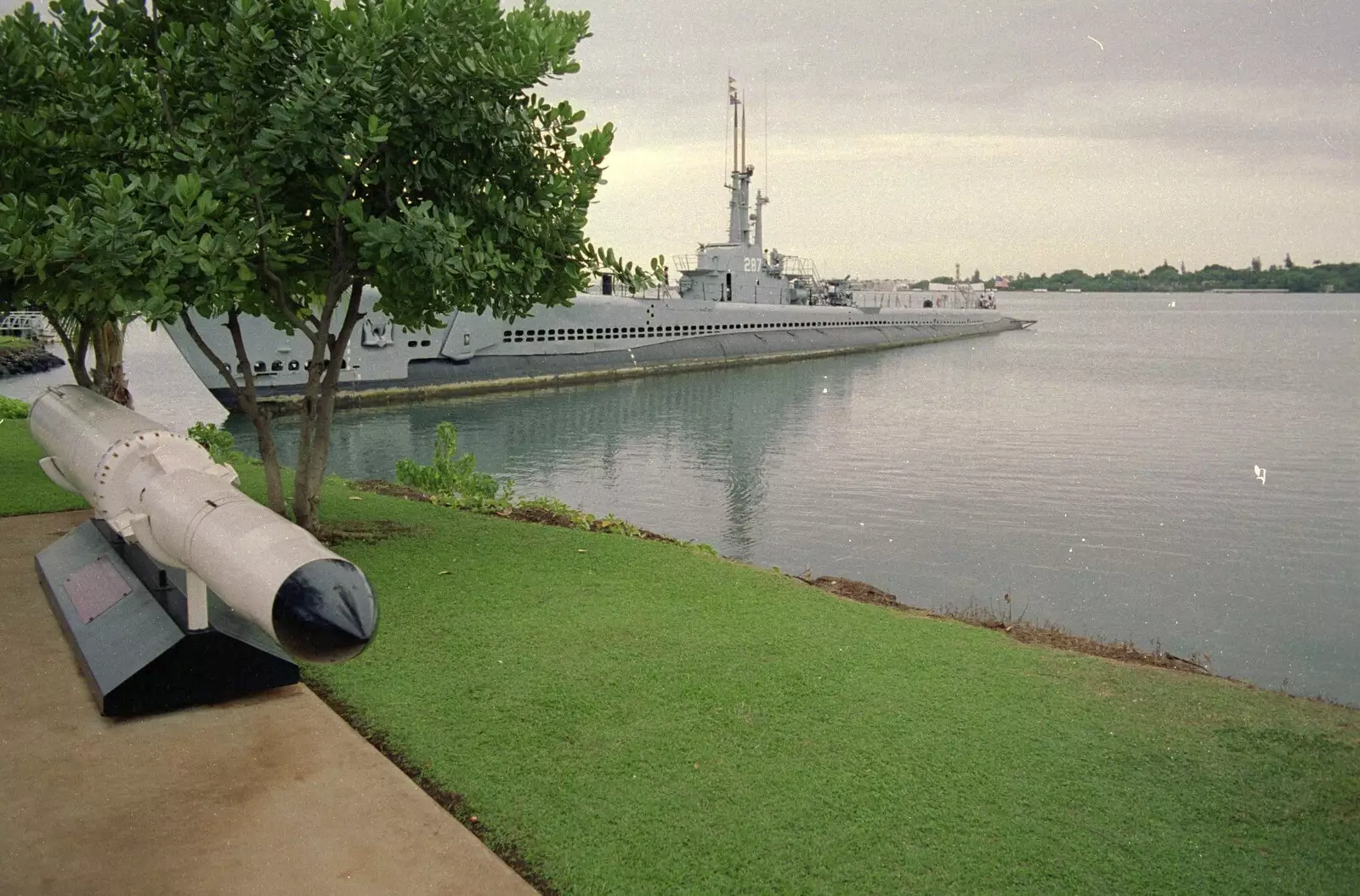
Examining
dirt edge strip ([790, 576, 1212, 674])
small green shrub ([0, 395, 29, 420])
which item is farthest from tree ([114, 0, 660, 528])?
small green shrub ([0, 395, 29, 420])

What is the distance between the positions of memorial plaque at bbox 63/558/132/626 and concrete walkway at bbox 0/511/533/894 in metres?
0.53

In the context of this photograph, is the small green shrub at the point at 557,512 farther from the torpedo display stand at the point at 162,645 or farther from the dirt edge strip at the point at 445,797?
the dirt edge strip at the point at 445,797

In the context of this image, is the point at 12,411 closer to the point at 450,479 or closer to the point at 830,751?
the point at 450,479

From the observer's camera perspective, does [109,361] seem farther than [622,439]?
No

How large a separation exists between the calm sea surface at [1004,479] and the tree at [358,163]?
263 inches

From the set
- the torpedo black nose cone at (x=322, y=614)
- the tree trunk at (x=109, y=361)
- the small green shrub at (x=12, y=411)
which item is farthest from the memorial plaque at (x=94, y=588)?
the small green shrub at (x=12, y=411)

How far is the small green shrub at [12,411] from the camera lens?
21.1m

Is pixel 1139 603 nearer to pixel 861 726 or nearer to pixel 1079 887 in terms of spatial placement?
pixel 861 726

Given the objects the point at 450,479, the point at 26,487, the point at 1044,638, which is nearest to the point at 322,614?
the point at 1044,638

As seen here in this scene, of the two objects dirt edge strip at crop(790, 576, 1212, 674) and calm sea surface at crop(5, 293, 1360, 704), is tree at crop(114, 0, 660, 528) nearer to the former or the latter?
dirt edge strip at crop(790, 576, 1212, 674)

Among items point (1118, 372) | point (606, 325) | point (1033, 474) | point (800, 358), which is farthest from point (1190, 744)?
point (800, 358)

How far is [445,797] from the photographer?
5234 mm

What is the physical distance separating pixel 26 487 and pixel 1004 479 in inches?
661

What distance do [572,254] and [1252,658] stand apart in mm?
8158
